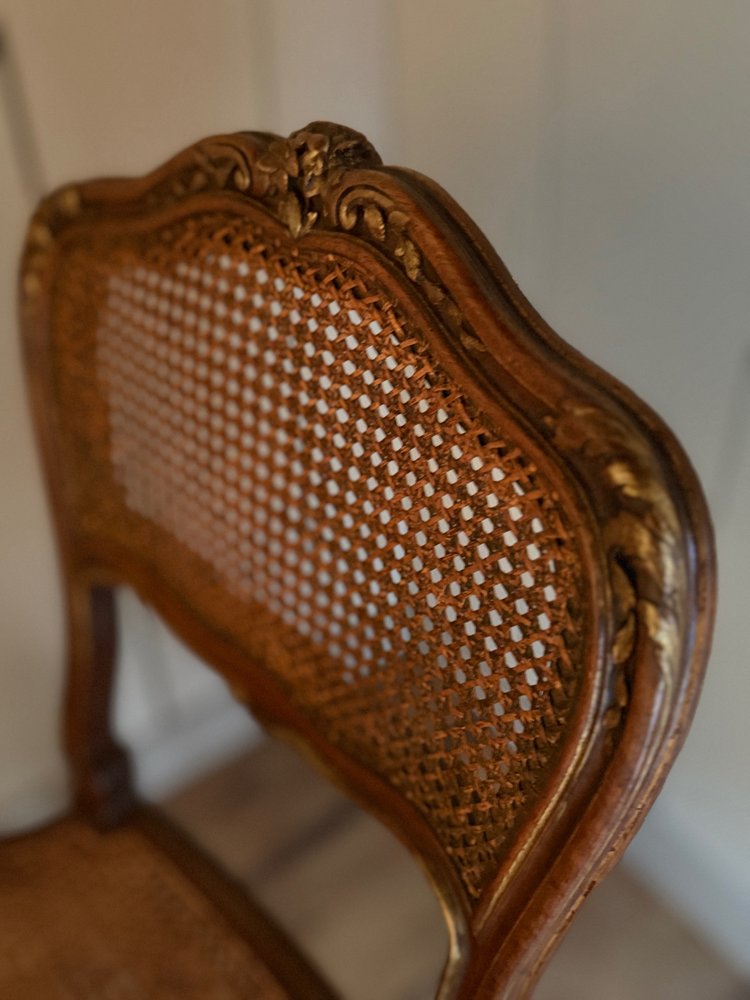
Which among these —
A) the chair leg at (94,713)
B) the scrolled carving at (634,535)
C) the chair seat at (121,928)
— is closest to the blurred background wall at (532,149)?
the chair leg at (94,713)

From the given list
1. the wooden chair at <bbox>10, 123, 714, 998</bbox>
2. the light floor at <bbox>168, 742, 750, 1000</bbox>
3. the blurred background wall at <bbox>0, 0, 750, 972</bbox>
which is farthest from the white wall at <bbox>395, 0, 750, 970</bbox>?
the wooden chair at <bbox>10, 123, 714, 998</bbox>

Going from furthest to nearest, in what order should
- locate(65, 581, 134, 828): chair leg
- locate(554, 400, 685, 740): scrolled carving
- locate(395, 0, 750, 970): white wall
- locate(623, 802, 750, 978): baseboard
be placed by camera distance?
1. locate(623, 802, 750, 978): baseboard
2. locate(65, 581, 134, 828): chair leg
3. locate(395, 0, 750, 970): white wall
4. locate(554, 400, 685, 740): scrolled carving

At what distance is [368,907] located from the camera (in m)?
0.95

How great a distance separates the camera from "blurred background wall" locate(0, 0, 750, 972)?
0.58 meters

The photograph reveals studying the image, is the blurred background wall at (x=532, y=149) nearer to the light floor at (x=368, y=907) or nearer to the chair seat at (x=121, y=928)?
the light floor at (x=368, y=907)

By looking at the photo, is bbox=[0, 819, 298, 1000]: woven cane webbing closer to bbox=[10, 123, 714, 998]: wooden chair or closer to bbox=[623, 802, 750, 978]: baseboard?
bbox=[10, 123, 714, 998]: wooden chair

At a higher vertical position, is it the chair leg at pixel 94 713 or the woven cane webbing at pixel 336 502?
the woven cane webbing at pixel 336 502

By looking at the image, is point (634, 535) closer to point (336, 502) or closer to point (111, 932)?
point (336, 502)

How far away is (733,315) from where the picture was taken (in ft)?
1.98

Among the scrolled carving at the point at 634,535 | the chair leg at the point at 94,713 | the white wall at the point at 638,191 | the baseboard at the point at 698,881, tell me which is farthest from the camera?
the baseboard at the point at 698,881

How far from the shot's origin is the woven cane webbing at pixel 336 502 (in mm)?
378

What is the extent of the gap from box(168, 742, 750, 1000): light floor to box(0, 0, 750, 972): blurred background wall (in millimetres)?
93

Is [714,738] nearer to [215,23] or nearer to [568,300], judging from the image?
[568,300]

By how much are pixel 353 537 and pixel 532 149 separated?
0.42m
